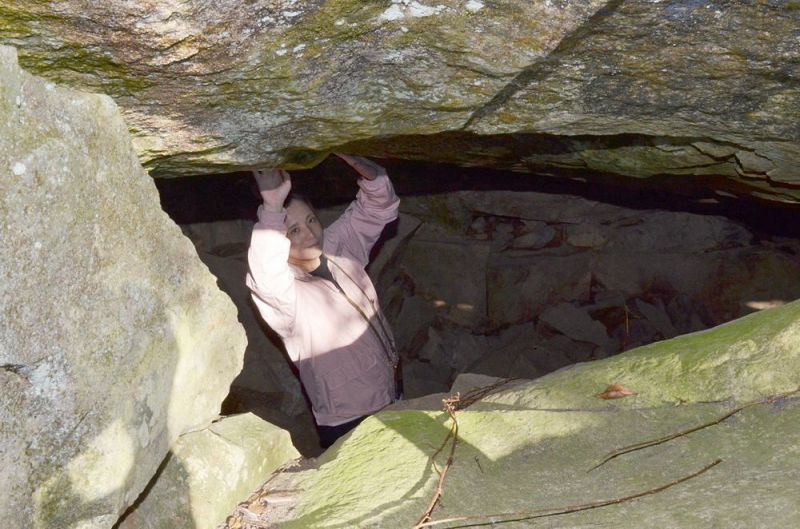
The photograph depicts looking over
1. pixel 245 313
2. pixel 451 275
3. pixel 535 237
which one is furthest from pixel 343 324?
pixel 535 237

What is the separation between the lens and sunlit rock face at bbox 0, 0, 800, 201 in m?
1.63

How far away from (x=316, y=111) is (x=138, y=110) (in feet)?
1.35

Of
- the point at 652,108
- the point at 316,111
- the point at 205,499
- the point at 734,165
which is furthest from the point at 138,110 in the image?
the point at 734,165

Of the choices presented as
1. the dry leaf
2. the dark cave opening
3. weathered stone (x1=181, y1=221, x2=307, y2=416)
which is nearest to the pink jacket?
the dry leaf

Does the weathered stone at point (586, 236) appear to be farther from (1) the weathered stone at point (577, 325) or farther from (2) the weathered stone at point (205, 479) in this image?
(2) the weathered stone at point (205, 479)

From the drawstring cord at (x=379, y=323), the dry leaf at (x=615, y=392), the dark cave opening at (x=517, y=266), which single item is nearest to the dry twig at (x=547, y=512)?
the dry leaf at (x=615, y=392)

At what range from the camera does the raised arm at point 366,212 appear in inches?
123

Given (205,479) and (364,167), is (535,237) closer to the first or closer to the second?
(364,167)

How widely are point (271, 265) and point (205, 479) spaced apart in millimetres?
922

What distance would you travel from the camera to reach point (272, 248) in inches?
109

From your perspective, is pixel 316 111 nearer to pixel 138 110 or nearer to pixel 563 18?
pixel 138 110

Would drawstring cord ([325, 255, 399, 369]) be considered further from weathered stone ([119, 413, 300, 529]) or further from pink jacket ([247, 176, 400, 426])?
weathered stone ([119, 413, 300, 529])

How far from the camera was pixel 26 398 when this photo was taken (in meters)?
1.53

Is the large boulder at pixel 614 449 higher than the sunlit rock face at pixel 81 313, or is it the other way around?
the sunlit rock face at pixel 81 313
